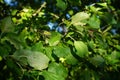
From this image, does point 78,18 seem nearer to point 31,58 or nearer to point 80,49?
point 80,49

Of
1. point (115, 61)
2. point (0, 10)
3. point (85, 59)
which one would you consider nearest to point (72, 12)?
point (115, 61)

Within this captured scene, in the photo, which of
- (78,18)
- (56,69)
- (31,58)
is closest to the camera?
(31,58)

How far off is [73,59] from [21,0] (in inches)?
118

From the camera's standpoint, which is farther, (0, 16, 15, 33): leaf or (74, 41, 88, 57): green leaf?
(74, 41, 88, 57): green leaf

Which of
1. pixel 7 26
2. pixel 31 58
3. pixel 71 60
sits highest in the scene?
pixel 7 26

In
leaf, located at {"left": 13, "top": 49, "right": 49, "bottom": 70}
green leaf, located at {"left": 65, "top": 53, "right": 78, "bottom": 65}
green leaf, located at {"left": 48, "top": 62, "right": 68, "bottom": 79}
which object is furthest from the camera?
green leaf, located at {"left": 65, "top": 53, "right": 78, "bottom": 65}

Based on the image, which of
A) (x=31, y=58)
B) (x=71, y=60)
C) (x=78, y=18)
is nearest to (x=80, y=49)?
(x=71, y=60)

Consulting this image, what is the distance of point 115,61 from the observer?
2.40 meters

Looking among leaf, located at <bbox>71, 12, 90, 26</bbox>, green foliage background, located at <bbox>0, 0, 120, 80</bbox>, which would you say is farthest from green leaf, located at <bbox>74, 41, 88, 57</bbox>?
leaf, located at <bbox>71, 12, 90, 26</bbox>

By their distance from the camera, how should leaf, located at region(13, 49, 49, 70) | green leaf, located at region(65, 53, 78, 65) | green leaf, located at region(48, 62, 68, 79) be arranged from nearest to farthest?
1. leaf, located at region(13, 49, 49, 70)
2. green leaf, located at region(48, 62, 68, 79)
3. green leaf, located at region(65, 53, 78, 65)

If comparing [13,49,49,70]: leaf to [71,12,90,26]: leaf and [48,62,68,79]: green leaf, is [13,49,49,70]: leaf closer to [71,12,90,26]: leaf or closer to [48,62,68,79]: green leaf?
[48,62,68,79]: green leaf

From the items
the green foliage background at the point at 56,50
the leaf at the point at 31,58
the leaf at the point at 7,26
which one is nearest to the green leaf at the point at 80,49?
the green foliage background at the point at 56,50

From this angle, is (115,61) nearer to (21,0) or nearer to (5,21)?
(5,21)

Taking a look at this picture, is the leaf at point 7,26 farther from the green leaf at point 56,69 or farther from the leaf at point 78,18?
the leaf at point 78,18
